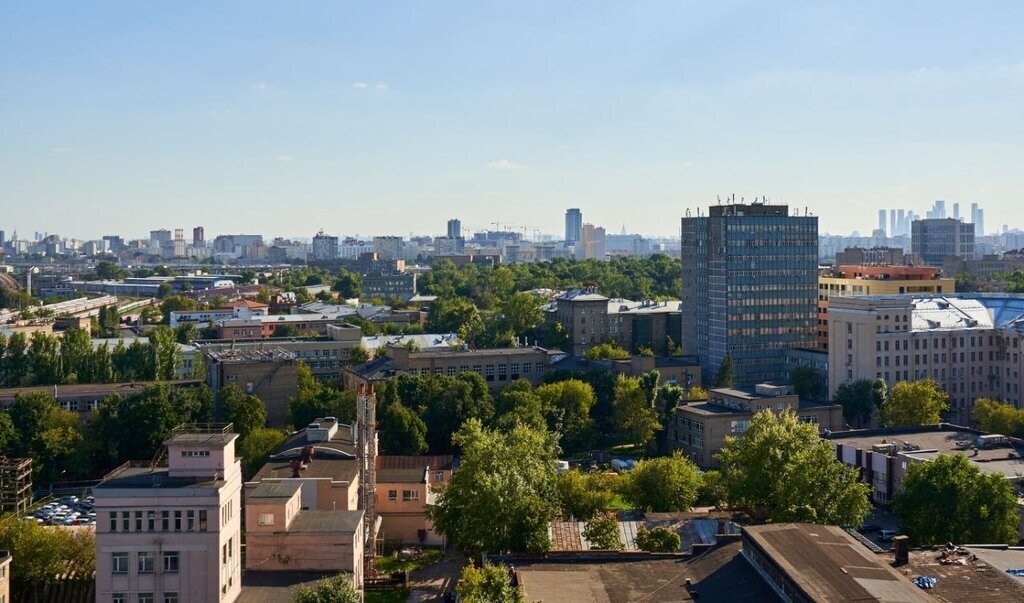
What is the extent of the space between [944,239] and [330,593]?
16728 centimetres

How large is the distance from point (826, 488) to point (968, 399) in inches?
1426

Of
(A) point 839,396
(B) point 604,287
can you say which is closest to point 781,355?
(A) point 839,396

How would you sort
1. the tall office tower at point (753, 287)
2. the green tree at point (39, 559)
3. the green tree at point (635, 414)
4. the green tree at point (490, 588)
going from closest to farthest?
the green tree at point (490, 588) < the green tree at point (39, 559) < the green tree at point (635, 414) < the tall office tower at point (753, 287)

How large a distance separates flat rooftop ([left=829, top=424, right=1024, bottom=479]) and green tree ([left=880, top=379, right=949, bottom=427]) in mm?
4238

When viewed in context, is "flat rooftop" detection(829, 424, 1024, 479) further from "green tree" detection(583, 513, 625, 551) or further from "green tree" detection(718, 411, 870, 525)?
"green tree" detection(583, 513, 625, 551)

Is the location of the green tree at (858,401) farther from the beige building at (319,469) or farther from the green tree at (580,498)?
the beige building at (319,469)

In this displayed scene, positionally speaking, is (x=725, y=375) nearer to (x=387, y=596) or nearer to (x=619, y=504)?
(x=619, y=504)

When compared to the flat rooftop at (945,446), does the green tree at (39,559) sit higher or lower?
lower

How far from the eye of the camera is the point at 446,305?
108 metres

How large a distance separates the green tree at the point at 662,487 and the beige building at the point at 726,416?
42.2 feet

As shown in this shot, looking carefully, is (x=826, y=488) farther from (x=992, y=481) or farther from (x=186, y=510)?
(x=186, y=510)

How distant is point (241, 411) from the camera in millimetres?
57125

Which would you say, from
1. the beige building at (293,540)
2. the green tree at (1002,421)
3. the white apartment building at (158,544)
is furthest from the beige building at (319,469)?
the green tree at (1002,421)

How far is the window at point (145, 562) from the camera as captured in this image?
28641mm
